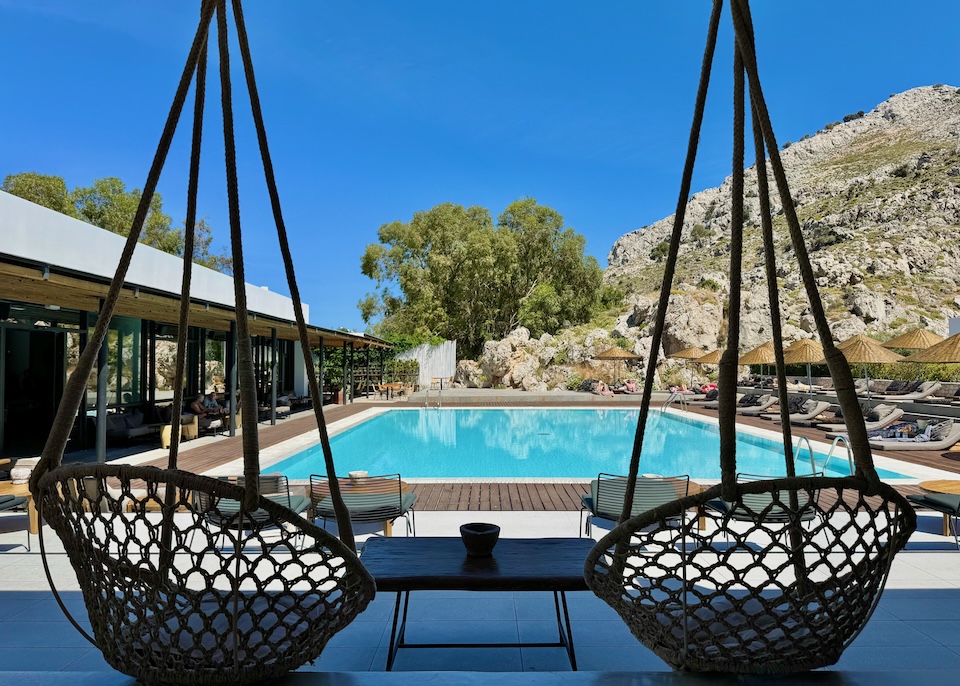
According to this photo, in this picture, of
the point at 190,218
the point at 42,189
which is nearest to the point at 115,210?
the point at 42,189

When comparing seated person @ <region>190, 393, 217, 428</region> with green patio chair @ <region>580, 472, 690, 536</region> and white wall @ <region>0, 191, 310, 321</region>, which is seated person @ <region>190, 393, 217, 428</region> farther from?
green patio chair @ <region>580, 472, 690, 536</region>

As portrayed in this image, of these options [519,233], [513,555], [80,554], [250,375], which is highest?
[519,233]

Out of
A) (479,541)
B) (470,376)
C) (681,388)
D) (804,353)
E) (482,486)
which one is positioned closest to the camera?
(479,541)

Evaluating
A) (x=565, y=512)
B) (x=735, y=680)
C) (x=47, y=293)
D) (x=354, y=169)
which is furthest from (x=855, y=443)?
(x=354, y=169)

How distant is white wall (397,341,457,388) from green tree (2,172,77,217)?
1744 centimetres

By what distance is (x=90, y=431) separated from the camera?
33.7 feet

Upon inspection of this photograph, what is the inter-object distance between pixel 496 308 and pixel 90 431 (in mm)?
25521

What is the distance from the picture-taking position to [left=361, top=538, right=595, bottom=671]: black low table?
235 centimetres

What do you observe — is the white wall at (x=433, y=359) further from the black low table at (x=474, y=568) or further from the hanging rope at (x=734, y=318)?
the hanging rope at (x=734, y=318)

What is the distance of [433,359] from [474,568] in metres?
25.0

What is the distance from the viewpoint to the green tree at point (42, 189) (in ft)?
90.6

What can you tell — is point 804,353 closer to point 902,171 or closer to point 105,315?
point 105,315

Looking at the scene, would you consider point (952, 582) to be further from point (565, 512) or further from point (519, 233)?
point (519, 233)

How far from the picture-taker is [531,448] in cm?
1221
